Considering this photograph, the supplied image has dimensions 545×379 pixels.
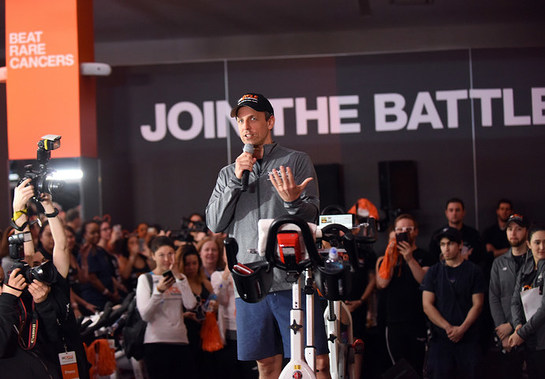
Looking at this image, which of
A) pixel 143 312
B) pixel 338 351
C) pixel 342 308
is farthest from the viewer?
pixel 143 312

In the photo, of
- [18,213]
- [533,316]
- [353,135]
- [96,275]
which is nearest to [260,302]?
[18,213]

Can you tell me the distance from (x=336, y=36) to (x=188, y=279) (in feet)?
17.4

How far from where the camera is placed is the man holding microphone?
3.03 metres

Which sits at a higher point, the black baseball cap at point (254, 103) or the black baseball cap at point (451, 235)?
the black baseball cap at point (254, 103)

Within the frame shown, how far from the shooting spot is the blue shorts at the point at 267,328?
9.95ft

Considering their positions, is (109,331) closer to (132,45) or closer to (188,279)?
(188,279)

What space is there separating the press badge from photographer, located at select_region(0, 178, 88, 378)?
22 mm

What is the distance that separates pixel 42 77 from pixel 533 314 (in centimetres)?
443

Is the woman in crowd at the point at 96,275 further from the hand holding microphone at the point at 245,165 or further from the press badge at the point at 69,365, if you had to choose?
the hand holding microphone at the point at 245,165

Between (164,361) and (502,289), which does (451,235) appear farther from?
(164,361)

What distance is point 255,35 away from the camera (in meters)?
10.2

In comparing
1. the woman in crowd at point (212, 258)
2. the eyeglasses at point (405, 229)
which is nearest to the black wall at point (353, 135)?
the eyeglasses at point (405, 229)

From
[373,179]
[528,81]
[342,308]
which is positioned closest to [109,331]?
[342,308]

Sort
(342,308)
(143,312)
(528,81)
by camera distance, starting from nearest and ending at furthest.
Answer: (342,308) < (143,312) < (528,81)
